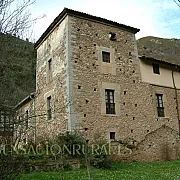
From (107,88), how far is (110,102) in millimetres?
823

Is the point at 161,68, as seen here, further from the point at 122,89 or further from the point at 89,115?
the point at 89,115

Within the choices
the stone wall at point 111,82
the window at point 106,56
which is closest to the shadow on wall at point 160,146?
the stone wall at point 111,82

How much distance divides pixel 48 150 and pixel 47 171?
7.17 feet

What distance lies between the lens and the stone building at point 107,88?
14.1 metres

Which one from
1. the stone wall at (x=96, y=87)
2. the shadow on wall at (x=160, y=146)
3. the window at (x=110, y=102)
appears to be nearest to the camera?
the stone wall at (x=96, y=87)

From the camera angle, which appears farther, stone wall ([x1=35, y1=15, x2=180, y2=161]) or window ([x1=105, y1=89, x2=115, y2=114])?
window ([x1=105, y1=89, x2=115, y2=114])

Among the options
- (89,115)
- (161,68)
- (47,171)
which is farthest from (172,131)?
(47,171)

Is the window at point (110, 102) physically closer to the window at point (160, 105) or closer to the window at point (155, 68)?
the window at point (160, 105)

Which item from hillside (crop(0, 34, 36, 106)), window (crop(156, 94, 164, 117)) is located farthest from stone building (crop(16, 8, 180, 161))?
hillside (crop(0, 34, 36, 106))

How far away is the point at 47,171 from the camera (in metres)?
10.3

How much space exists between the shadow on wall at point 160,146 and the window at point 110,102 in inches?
104

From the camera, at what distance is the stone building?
14.1 m

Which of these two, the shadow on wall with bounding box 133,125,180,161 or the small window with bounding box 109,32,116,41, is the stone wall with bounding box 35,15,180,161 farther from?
the small window with bounding box 109,32,116,41

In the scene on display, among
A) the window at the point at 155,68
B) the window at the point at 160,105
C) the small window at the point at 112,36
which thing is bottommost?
the window at the point at 160,105
